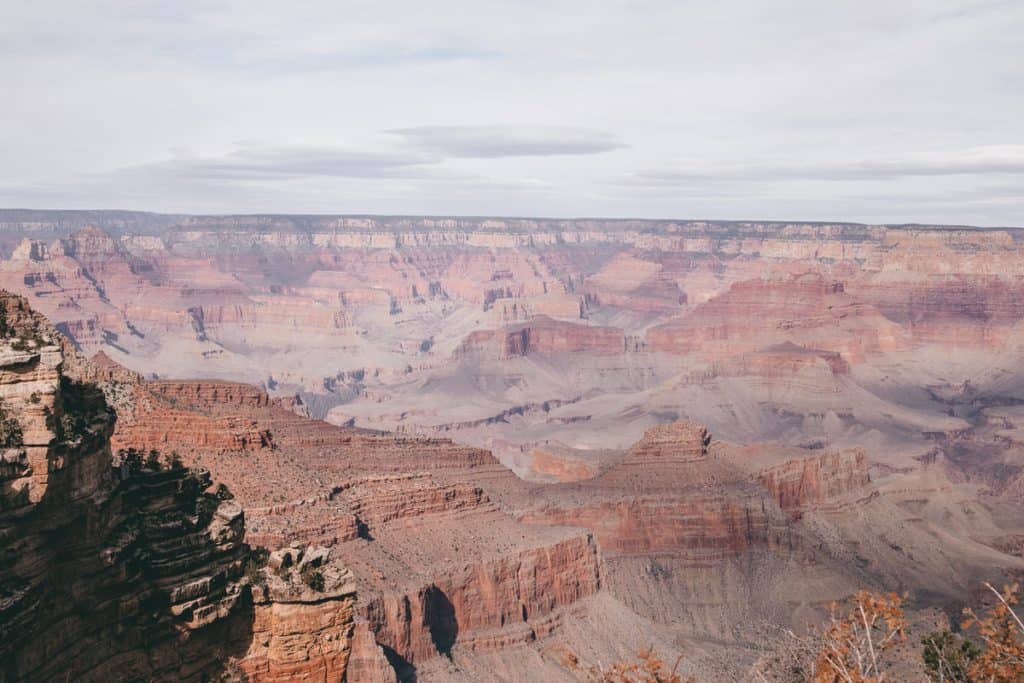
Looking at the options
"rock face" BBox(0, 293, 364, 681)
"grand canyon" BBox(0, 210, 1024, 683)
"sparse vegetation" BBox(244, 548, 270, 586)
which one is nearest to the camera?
"rock face" BBox(0, 293, 364, 681)

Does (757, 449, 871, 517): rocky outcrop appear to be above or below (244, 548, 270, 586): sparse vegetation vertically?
below

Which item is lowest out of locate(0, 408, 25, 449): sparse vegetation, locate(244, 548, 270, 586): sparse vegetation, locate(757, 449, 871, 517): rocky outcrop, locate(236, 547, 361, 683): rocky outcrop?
locate(757, 449, 871, 517): rocky outcrop

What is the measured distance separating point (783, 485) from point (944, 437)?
84753 millimetres

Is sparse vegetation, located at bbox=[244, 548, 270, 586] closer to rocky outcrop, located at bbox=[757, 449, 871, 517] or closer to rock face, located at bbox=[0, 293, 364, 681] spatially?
rock face, located at bbox=[0, 293, 364, 681]

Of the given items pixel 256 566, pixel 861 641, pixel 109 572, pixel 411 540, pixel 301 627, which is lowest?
pixel 411 540

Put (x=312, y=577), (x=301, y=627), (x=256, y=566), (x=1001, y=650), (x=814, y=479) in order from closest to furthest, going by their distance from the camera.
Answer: (x=1001, y=650) < (x=301, y=627) < (x=312, y=577) < (x=256, y=566) < (x=814, y=479)

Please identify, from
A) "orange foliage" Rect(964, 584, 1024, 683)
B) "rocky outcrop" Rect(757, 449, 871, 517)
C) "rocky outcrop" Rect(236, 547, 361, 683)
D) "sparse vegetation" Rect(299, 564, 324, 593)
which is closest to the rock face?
"rocky outcrop" Rect(236, 547, 361, 683)

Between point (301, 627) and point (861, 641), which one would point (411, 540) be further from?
point (861, 641)

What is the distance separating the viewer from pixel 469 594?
2253 inches

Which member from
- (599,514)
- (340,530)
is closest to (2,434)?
(340,530)

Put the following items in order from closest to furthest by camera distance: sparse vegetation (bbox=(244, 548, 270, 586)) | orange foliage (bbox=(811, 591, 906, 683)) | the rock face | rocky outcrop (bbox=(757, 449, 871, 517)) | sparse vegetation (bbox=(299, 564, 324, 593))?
1. orange foliage (bbox=(811, 591, 906, 683))
2. the rock face
3. sparse vegetation (bbox=(299, 564, 324, 593))
4. sparse vegetation (bbox=(244, 548, 270, 586))
5. rocky outcrop (bbox=(757, 449, 871, 517))

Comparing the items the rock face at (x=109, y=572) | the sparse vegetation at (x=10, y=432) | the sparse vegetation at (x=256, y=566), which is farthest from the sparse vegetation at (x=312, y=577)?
the sparse vegetation at (x=10, y=432)

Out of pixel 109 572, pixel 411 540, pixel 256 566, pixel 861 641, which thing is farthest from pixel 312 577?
pixel 411 540

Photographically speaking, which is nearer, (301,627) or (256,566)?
(301,627)
